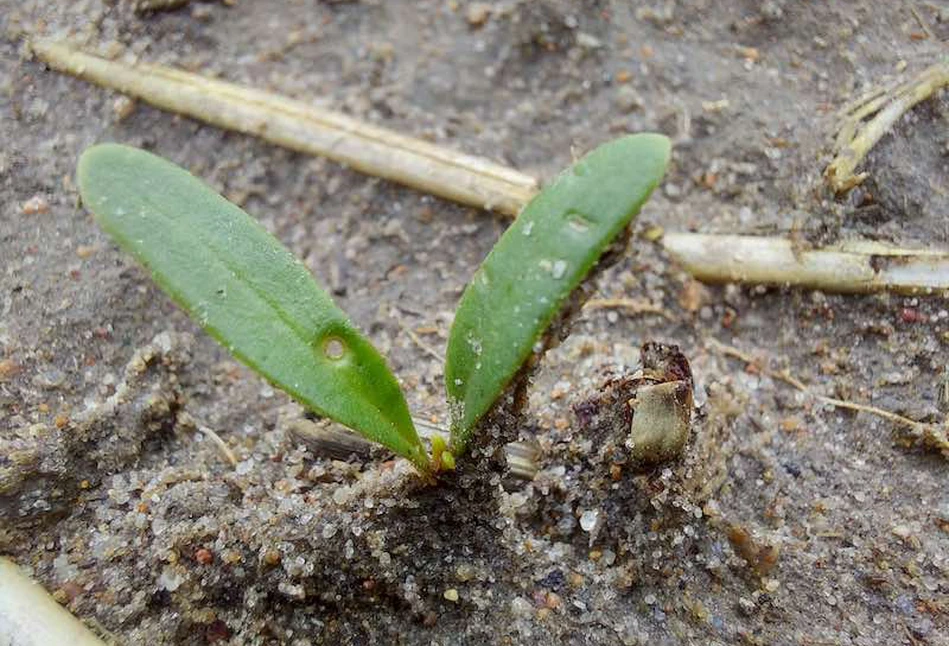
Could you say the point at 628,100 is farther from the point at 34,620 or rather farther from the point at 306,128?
the point at 34,620

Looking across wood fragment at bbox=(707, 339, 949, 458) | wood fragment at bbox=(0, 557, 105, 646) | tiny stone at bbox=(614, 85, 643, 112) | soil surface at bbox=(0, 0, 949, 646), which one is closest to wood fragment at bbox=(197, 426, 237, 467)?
soil surface at bbox=(0, 0, 949, 646)

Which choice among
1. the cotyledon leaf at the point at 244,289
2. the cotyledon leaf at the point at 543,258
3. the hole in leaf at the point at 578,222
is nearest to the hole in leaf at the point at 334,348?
the cotyledon leaf at the point at 244,289

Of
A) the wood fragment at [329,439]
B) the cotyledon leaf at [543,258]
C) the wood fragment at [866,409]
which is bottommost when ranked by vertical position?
the wood fragment at [866,409]

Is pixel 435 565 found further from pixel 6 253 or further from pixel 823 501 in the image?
pixel 6 253

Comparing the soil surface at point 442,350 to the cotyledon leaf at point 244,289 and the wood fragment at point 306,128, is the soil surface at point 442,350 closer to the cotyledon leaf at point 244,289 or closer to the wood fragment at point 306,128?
the wood fragment at point 306,128

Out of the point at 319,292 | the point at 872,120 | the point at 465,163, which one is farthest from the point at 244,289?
the point at 872,120

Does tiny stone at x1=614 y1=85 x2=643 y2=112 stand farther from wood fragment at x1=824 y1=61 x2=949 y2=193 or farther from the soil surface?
wood fragment at x1=824 y1=61 x2=949 y2=193

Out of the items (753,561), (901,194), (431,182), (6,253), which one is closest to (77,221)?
(6,253)
